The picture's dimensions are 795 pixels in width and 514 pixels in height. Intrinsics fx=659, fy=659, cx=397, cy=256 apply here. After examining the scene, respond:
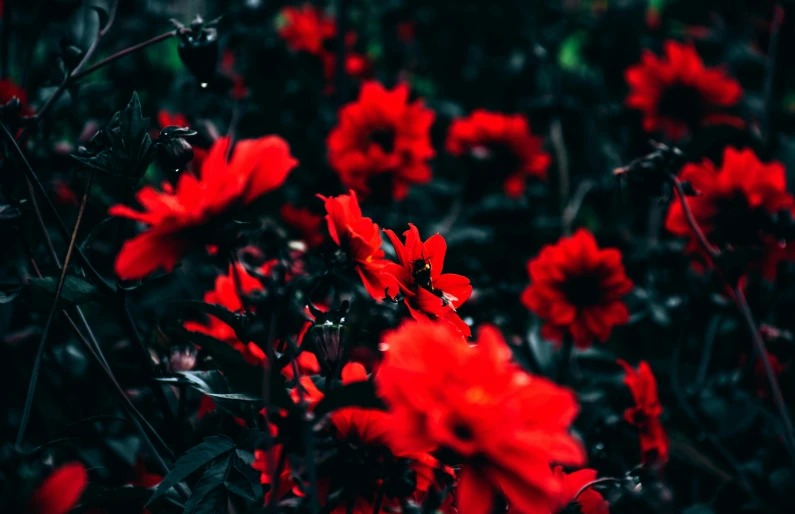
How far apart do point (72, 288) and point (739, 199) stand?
1.20 m

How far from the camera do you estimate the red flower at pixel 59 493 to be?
0.50m

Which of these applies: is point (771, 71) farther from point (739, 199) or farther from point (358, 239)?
point (358, 239)

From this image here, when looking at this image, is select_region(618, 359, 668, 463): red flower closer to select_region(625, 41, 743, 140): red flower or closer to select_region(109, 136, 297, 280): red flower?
select_region(109, 136, 297, 280): red flower

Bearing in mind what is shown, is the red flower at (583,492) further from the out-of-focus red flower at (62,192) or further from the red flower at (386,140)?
the out-of-focus red flower at (62,192)

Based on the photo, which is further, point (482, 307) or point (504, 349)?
point (482, 307)

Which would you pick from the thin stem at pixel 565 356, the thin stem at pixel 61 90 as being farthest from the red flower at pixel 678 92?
the thin stem at pixel 61 90

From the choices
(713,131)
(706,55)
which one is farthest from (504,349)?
(706,55)

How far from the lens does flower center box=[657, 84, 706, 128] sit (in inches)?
82.4

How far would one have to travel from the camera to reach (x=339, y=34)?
6.79 feet

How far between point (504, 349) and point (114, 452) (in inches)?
35.6

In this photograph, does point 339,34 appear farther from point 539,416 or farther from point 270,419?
point 539,416

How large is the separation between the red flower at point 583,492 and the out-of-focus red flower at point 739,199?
67 cm

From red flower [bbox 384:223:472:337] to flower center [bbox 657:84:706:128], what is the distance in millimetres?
1591

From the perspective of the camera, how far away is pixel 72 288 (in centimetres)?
74
